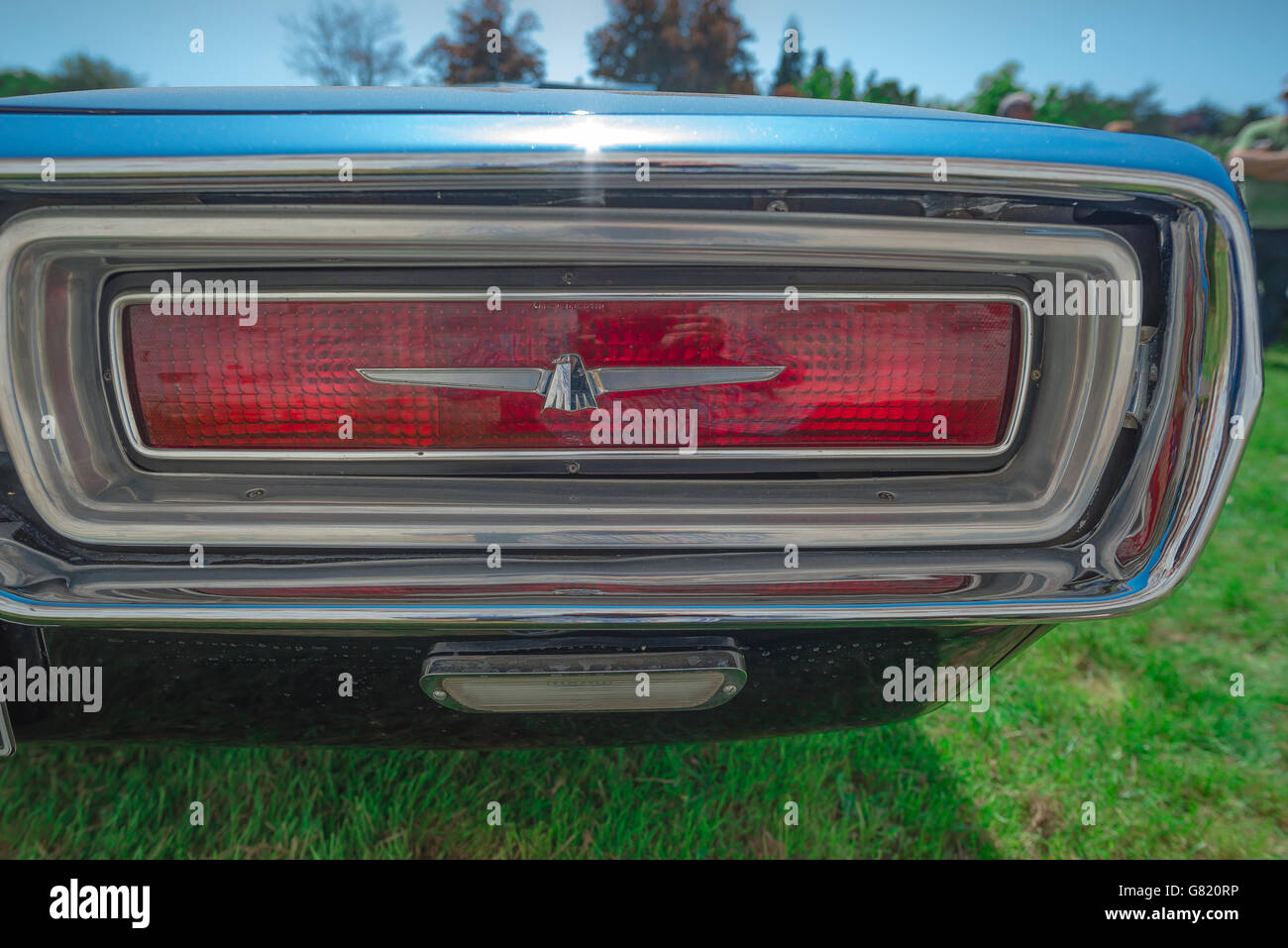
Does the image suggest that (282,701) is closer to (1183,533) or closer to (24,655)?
(24,655)

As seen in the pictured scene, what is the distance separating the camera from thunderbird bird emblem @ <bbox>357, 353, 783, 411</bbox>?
996mm

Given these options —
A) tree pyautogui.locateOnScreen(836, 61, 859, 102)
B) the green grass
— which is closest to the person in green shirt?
tree pyautogui.locateOnScreen(836, 61, 859, 102)

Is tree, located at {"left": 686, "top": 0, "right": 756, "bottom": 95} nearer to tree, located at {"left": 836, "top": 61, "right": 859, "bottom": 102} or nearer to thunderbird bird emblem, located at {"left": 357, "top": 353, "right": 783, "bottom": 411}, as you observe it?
tree, located at {"left": 836, "top": 61, "right": 859, "bottom": 102}

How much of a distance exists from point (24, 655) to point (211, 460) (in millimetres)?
374

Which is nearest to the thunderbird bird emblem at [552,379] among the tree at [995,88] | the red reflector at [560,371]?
the red reflector at [560,371]

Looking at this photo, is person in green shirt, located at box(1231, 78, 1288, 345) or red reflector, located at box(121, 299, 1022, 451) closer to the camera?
red reflector, located at box(121, 299, 1022, 451)

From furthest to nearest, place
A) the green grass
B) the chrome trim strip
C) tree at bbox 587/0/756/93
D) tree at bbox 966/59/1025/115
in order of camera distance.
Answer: tree at bbox 966/59/1025/115
tree at bbox 587/0/756/93
the green grass
the chrome trim strip

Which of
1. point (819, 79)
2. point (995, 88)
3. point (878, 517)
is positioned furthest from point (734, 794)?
point (995, 88)

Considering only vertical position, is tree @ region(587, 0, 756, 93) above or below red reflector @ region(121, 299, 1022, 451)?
above

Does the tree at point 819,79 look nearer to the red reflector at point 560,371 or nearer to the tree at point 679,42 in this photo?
the tree at point 679,42

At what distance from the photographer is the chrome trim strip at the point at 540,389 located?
3.13ft

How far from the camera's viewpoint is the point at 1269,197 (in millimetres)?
5402

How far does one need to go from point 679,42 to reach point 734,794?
2.59 m
